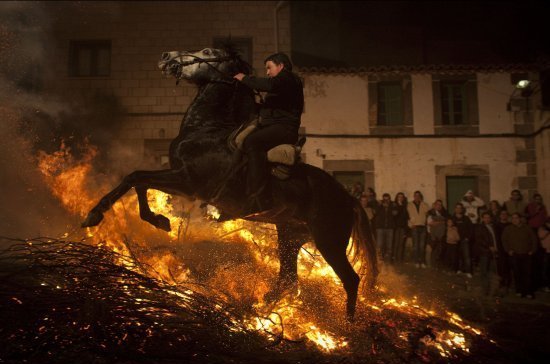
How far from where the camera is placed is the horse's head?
5410 mm

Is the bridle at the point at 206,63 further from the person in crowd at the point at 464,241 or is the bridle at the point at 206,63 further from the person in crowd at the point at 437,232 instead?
the person in crowd at the point at 437,232

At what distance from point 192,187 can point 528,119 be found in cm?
1490

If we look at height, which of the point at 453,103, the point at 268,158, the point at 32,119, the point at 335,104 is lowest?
the point at 268,158

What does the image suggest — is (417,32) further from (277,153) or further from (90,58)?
(277,153)

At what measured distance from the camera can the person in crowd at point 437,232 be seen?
11.3 meters

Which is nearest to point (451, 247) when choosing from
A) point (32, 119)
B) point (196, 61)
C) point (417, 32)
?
point (196, 61)

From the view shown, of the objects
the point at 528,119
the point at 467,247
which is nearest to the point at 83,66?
the point at 467,247

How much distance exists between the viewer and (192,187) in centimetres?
512

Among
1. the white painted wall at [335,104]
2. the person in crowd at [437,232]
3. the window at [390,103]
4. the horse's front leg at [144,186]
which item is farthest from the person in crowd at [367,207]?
the horse's front leg at [144,186]

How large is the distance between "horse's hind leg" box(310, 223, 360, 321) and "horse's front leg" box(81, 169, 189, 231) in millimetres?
1716

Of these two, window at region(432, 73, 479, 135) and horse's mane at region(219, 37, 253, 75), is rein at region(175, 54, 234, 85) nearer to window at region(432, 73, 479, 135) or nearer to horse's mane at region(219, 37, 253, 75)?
horse's mane at region(219, 37, 253, 75)

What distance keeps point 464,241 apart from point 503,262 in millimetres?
1199

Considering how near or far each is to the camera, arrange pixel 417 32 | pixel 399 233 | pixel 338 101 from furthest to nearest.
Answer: pixel 417 32
pixel 338 101
pixel 399 233

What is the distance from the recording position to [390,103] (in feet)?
53.3
